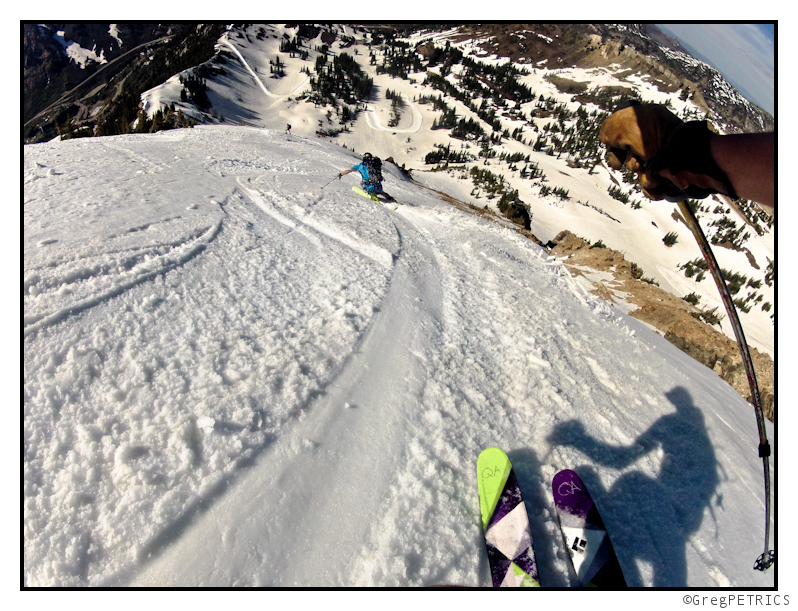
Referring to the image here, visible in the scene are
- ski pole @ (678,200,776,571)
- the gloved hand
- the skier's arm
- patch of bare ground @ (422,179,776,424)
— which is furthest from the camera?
patch of bare ground @ (422,179,776,424)

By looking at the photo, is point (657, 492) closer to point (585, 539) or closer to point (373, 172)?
point (585, 539)

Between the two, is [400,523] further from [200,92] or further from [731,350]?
[200,92]

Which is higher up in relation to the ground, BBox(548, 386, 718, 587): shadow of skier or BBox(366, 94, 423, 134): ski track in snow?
BBox(366, 94, 423, 134): ski track in snow

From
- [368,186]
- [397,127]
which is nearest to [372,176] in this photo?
[368,186]

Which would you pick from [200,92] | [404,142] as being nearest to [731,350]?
[404,142]

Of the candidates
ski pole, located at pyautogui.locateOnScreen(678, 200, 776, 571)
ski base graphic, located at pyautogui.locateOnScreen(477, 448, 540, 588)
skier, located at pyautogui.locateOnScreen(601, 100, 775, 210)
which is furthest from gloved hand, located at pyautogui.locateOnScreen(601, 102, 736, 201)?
ski base graphic, located at pyautogui.locateOnScreen(477, 448, 540, 588)

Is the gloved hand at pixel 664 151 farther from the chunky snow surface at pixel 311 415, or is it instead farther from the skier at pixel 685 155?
the chunky snow surface at pixel 311 415

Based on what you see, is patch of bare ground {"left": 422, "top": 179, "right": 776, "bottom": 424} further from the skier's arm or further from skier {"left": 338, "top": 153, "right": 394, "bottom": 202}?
skier {"left": 338, "top": 153, "right": 394, "bottom": 202}
